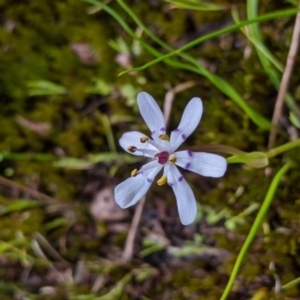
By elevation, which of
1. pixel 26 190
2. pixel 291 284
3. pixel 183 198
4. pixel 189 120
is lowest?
pixel 291 284

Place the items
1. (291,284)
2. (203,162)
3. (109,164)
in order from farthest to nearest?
(109,164) < (291,284) < (203,162)

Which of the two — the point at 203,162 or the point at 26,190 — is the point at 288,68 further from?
the point at 26,190

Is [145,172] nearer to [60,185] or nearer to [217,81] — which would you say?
[217,81]

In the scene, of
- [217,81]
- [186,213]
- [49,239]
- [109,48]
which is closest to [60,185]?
[49,239]

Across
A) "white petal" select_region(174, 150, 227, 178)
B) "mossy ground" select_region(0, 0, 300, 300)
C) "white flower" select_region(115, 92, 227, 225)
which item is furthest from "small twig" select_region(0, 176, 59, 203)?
"white petal" select_region(174, 150, 227, 178)

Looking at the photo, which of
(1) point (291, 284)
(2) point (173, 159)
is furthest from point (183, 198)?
(1) point (291, 284)

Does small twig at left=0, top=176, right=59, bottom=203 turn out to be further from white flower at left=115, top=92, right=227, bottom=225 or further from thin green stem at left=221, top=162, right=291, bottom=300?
thin green stem at left=221, top=162, right=291, bottom=300
